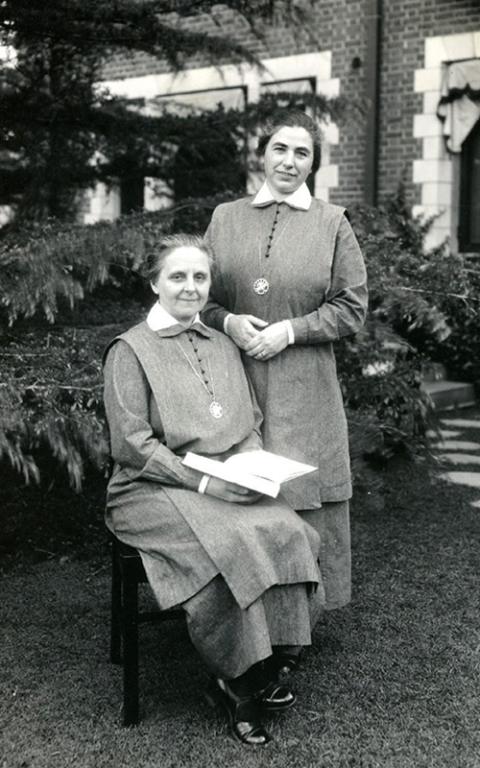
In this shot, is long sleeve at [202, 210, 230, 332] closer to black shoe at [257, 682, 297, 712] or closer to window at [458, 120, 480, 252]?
black shoe at [257, 682, 297, 712]

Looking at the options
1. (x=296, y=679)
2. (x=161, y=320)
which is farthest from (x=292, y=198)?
(x=296, y=679)

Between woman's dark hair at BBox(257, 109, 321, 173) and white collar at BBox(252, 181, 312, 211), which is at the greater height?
woman's dark hair at BBox(257, 109, 321, 173)

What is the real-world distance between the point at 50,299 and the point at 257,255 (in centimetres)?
86

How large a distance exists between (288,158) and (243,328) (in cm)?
57

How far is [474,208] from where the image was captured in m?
9.82

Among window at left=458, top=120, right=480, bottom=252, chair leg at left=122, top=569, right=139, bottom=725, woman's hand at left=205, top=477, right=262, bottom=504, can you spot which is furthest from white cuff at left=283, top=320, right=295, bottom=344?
window at left=458, top=120, right=480, bottom=252

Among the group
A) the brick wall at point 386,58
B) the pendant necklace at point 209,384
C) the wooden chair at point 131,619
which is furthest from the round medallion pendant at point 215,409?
the brick wall at point 386,58

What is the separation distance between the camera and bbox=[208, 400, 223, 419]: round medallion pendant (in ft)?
9.96

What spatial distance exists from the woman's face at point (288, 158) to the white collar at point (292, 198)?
0.06 feet

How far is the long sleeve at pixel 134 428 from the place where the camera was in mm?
2928

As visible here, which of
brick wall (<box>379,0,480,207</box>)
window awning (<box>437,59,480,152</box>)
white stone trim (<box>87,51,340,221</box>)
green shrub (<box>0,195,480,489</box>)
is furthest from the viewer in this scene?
white stone trim (<box>87,51,340,221</box>)

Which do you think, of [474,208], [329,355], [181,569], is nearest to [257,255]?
[329,355]

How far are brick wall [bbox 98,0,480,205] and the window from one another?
47 centimetres

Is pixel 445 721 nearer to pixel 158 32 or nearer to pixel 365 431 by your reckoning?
pixel 365 431
